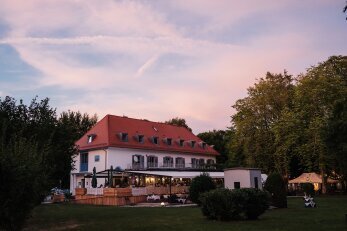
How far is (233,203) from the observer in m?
18.3

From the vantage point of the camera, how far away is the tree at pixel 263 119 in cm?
5178

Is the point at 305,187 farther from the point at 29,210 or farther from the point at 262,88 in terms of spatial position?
the point at 29,210

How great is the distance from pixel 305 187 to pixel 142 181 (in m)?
18.3

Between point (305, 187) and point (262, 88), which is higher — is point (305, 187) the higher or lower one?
the lower one

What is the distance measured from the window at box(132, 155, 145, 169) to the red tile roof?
52.1 inches

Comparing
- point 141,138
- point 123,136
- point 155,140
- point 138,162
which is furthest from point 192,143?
point 123,136

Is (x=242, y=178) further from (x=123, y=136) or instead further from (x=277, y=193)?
(x=123, y=136)

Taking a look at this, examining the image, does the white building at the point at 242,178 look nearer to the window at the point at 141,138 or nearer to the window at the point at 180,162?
the window at the point at 141,138

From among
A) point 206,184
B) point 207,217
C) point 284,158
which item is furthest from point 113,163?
point 207,217

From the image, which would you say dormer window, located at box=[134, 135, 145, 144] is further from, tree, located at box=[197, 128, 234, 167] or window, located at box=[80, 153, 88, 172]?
tree, located at box=[197, 128, 234, 167]

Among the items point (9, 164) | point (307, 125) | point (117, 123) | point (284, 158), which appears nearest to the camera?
point (9, 164)

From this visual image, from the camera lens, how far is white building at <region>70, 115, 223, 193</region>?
5266 centimetres

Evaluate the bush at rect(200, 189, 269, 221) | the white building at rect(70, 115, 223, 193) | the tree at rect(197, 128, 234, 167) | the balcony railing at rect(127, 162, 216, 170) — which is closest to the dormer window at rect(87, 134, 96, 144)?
the white building at rect(70, 115, 223, 193)

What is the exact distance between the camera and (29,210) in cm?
1295
